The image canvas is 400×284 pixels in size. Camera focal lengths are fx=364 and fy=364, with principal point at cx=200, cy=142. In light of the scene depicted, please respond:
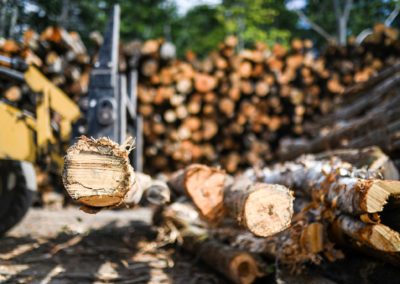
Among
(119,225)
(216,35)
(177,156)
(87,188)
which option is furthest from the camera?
(216,35)

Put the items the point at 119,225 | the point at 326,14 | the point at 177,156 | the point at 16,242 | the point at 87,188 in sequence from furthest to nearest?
1. the point at 326,14
2. the point at 177,156
3. the point at 119,225
4. the point at 16,242
5. the point at 87,188

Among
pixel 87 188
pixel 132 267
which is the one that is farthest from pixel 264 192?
pixel 132 267

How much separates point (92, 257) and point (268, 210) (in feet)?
4.97

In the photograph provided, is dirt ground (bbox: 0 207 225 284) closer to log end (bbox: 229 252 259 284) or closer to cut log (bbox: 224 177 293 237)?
log end (bbox: 229 252 259 284)

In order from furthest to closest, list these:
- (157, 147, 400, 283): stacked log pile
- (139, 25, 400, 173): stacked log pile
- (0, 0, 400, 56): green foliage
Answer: (0, 0, 400, 56): green foliage → (139, 25, 400, 173): stacked log pile → (157, 147, 400, 283): stacked log pile

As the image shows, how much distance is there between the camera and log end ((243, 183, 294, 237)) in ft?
5.43

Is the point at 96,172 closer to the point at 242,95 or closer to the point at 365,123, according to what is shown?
the point at 365,123

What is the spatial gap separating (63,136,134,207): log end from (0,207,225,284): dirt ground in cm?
93

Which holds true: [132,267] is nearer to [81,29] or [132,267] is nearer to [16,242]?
[16,242]

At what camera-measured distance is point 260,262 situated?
6.77ft

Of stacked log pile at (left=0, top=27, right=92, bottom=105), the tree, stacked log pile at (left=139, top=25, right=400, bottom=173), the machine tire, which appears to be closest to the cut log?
the machine tire

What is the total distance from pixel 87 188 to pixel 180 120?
13.8 ft

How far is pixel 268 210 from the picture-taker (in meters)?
1.67

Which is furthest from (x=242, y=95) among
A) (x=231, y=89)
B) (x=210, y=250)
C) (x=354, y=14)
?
(x=354, y=14)
